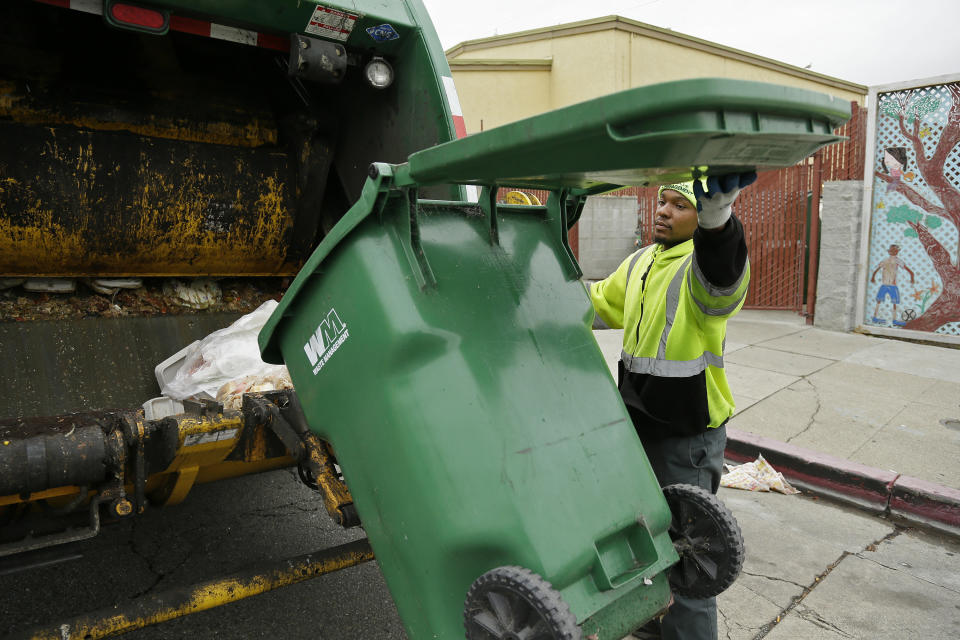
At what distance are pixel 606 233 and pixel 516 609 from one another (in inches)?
366

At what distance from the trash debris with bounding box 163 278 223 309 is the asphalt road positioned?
984 millimetres

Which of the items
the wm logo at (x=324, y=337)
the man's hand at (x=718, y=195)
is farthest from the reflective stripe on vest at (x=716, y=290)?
the wm logo at (x=324, y=337)

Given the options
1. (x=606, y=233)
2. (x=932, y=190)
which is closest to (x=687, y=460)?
(x=932, y=190)

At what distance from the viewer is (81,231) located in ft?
8.90

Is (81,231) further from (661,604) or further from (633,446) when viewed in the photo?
(661,604)

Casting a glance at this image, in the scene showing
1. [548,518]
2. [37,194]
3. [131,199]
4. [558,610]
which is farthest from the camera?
[131,199]

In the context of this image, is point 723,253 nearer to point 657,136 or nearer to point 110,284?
point 657,136

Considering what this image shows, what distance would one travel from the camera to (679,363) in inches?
83.9

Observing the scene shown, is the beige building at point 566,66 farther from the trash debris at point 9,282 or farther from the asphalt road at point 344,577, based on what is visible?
the trash debris at point 9,282

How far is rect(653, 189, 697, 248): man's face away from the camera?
219 centimetres

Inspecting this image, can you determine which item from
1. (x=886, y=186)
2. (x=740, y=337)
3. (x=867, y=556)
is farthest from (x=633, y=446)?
(x=886, y=186)

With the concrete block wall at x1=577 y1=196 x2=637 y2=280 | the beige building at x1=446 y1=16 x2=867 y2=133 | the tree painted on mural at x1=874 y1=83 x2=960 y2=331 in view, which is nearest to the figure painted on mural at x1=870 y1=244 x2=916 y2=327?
the tree painted on mural at x1=874 y1=83 x2=960 y2=331

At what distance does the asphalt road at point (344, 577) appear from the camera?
7.80ft

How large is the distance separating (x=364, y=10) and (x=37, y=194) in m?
1.46
